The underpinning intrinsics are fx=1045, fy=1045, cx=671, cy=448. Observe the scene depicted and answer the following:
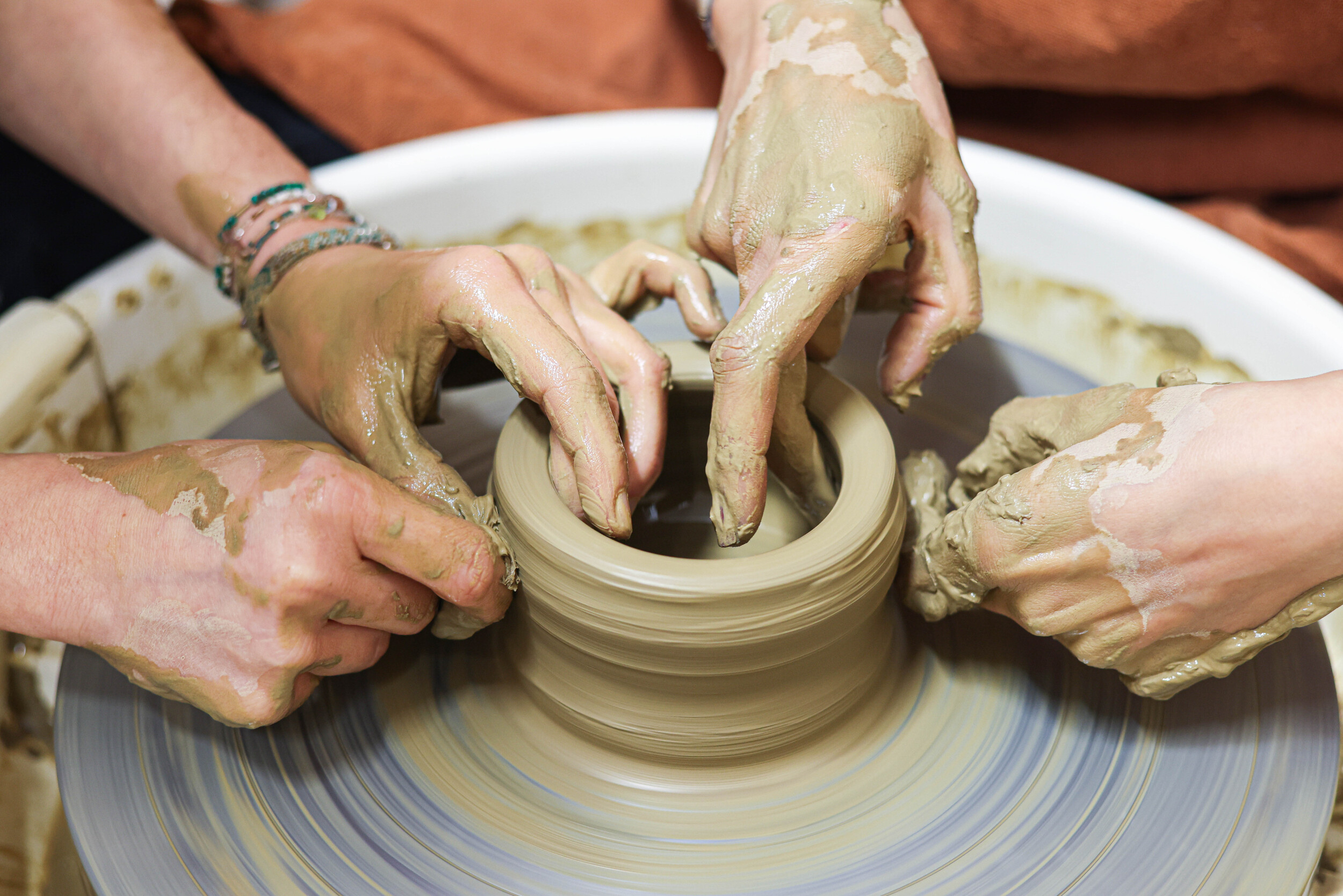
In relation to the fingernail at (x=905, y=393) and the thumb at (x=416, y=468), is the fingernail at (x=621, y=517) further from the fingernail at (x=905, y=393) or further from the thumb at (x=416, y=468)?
the fingernail at (x=905, y=393)

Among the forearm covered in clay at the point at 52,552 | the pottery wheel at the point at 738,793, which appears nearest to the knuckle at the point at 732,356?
the pottery wheel at the point at 738,793

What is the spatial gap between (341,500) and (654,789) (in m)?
0.39

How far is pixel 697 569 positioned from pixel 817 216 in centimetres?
35

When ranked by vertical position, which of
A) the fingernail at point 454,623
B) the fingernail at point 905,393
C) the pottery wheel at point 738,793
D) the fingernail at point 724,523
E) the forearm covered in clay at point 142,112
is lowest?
the pottery wheel at point 738,793

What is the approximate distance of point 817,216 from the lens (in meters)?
0.95

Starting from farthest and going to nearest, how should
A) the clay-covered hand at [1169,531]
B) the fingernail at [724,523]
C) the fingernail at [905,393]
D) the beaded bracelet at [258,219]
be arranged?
1. the beaded bracelet at [258,219]
2. the fingernail at [905,393]
3. the fingernail at [724,523]
4. the clay-covered hand at [1169,531]

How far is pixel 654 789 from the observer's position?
0.96 m

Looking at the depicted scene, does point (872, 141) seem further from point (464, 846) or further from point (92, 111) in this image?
point (92, 111)

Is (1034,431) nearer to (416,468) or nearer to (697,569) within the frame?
(697,569)

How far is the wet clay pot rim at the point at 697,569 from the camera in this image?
83 cm

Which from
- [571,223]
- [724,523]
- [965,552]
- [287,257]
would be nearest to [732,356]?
[724,523]

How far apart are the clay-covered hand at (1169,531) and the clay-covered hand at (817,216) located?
0.62 ft

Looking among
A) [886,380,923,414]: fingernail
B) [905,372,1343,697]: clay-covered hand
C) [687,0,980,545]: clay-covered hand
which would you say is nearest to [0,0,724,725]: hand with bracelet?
[687,0,980,545]: clay-covered hand

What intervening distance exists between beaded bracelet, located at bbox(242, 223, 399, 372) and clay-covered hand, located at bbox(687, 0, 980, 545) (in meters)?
0.40
